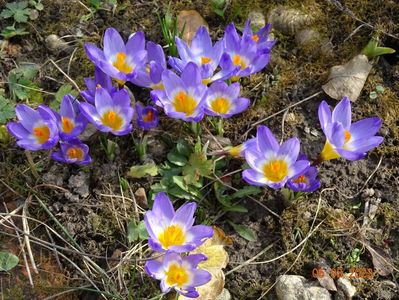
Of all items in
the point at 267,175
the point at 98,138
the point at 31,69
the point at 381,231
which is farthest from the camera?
the point at 31,69

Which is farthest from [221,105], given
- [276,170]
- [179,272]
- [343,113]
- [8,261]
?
[8,261]

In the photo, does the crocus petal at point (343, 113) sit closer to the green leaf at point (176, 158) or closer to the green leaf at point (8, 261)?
the green leaf at point (176, 158)

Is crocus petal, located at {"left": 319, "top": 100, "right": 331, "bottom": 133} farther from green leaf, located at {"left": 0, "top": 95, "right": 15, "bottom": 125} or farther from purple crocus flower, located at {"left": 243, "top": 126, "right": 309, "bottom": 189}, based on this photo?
green leaf, located at {"left": 0, "top": 95, "right": 15, "bottom": 125}

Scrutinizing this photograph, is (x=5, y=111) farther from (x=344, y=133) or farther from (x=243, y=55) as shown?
(x=344, y=133)

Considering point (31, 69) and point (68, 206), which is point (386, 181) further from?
point (31, 69)

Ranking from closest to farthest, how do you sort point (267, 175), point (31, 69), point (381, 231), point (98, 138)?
1. point (267, 175)
2. point (381, 231)
3. point (98, 138)
4. point (31, 69)

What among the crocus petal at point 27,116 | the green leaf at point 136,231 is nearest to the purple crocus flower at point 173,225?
the green leaf at point 136,231

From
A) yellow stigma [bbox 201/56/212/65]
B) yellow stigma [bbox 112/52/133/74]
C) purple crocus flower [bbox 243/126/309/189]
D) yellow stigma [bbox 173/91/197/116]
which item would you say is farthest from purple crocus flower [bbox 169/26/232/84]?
purple crocus flower [bbox 243/126/309/189]

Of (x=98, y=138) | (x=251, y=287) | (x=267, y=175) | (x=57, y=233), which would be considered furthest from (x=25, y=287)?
(x=267, y=175)
